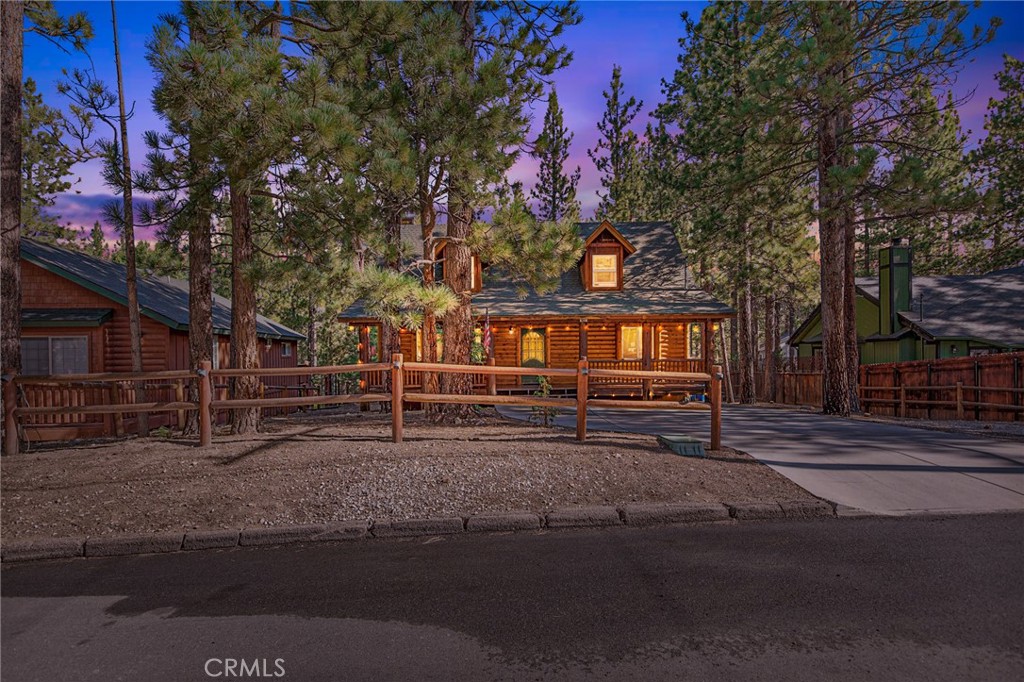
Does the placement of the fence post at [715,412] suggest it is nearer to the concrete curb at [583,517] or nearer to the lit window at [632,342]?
the concrete curb at [583,517]

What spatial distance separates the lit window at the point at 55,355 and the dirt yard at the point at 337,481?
805cm

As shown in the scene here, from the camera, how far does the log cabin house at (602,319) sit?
77.3 feet

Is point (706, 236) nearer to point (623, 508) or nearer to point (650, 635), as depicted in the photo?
point (623, 508)

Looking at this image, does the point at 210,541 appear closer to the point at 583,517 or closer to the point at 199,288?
the point at 583,517

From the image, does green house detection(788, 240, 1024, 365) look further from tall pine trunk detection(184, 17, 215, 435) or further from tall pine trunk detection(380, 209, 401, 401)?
tall pine trunk detection(184, 17, 215, 435)

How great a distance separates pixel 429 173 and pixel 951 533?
30.9 feet

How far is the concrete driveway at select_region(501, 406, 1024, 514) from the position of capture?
7.00 m

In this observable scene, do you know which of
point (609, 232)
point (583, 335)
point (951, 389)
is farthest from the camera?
point (609, 232)

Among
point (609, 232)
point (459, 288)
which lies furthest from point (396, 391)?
point (609, 232)

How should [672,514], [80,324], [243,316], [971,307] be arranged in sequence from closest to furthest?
[672,514] → [243,316] → [80,324] → [971,307]

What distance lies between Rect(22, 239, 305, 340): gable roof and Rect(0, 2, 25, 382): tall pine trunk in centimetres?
590

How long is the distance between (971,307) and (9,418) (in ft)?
103

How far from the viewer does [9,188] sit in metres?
10.6

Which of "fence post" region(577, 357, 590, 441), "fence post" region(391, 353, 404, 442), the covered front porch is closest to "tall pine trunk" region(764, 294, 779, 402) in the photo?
the covered front porch
